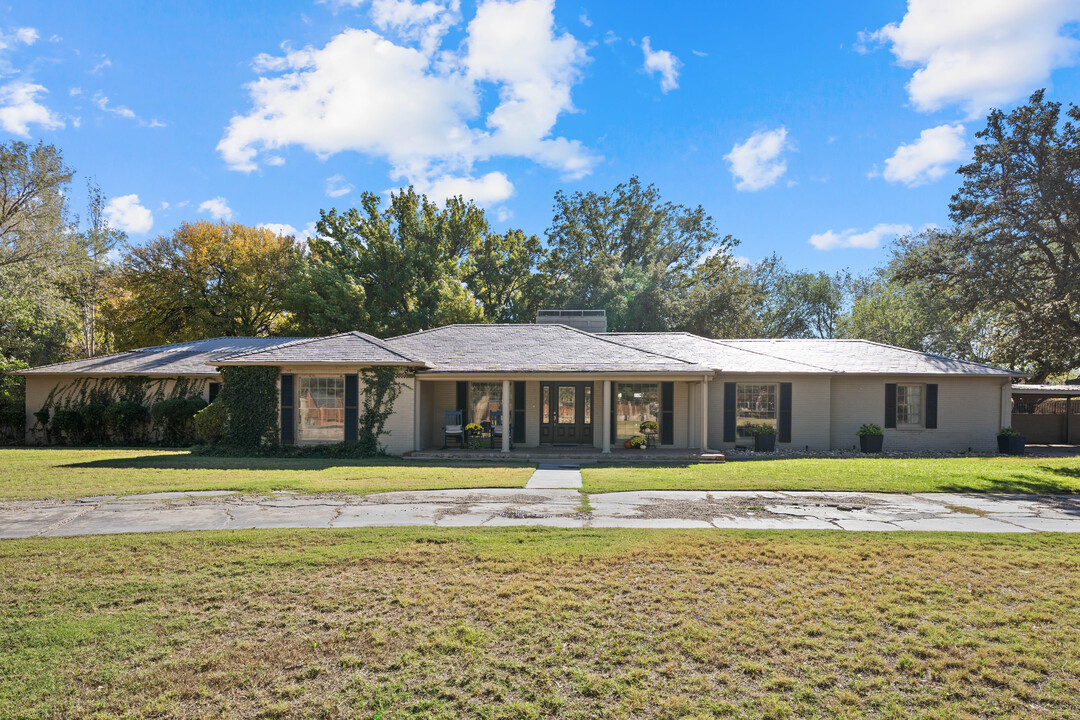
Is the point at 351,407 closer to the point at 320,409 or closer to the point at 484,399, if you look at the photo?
the point at 320,409

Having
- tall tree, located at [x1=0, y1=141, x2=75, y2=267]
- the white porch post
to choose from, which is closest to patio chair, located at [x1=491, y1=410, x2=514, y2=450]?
the white porch post

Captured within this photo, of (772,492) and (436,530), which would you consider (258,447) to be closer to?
(436,530)

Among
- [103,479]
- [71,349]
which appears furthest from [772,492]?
[71,349]

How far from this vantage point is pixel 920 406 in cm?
1728

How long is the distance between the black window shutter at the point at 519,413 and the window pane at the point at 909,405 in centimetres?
1120

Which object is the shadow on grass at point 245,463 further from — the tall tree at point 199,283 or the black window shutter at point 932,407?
the tall tree at point 199,283

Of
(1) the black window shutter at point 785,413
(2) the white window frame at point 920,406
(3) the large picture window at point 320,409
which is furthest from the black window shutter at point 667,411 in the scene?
(3) the large picture window at point 320,409

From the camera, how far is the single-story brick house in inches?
592

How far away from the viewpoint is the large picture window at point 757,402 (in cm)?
1683

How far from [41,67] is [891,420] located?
27.6m

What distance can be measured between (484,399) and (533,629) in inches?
498

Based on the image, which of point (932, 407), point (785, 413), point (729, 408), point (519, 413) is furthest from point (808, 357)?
point (519, 413)

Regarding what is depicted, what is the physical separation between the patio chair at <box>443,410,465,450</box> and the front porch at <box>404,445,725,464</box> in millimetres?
497

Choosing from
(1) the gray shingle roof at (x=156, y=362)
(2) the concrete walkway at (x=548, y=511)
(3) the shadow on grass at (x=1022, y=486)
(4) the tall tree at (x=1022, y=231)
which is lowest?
(3) the shadow on grass at (x=1022, y=486)
